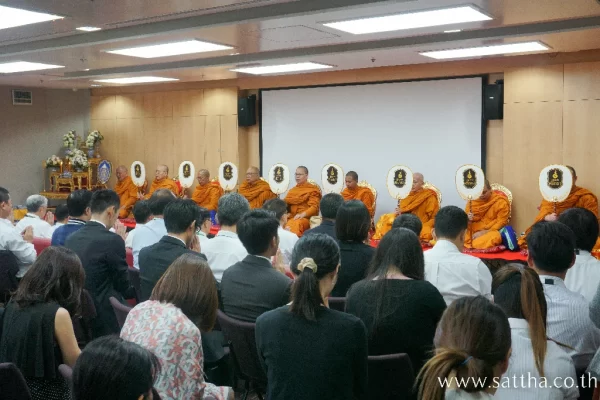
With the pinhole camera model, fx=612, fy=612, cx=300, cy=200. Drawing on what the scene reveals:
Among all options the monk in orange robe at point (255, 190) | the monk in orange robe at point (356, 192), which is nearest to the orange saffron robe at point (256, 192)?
the monk in orange robe at point (255, 190)

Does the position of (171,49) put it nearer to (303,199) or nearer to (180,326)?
(303,199)

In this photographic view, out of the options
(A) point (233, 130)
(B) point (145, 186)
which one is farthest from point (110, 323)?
(B) point (145, 186)

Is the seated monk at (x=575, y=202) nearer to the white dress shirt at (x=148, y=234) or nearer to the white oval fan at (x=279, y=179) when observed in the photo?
the white oval fan at (x=279, y=179)

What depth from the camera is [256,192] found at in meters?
9.09

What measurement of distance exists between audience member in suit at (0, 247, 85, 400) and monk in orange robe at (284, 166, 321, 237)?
599 cm

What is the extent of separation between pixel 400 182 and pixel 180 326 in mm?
5830

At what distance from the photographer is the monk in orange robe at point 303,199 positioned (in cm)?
845

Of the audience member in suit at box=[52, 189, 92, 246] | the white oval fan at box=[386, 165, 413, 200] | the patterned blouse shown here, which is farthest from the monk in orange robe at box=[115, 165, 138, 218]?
the patterned blouse

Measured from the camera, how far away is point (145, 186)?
11.1 m

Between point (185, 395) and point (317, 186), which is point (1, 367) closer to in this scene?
point (185, 395)

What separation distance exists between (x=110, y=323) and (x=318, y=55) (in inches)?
177

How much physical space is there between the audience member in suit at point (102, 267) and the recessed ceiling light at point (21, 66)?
4.95m

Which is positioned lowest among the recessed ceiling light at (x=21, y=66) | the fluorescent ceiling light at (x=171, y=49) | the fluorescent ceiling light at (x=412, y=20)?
Answer: the fluorescent ceiling light at (x=412, y=20)

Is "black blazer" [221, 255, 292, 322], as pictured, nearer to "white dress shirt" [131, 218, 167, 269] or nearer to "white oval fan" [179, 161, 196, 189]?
"white dress shirt" [131, 218, 167, 269]
